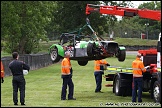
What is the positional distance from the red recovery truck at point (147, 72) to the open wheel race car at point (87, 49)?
101cm

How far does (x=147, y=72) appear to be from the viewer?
59.1 ft

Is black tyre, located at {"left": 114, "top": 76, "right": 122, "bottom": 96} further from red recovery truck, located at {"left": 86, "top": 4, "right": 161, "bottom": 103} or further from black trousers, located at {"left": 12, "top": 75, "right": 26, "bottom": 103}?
black trousers, located at {"left": 12, "top": 75, "right": 26, "bottom": 103}

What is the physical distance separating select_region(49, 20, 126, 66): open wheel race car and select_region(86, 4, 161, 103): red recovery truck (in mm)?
1008

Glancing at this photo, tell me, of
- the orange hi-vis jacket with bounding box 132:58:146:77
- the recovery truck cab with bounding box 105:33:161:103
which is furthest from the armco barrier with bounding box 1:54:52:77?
the orange hi-vis jacket with bounding box 132:58:146:77

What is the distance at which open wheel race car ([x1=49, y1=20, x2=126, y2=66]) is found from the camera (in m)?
18.5

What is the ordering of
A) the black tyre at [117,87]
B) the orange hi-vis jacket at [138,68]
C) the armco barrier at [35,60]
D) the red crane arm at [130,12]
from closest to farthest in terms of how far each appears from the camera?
the red crane arm at [130,12] → the orange hi-vis jacket at [138,68] → the black tyre at [117,87] → the armco barrier at [35,60]

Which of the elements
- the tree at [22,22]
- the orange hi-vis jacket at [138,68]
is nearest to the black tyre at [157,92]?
the orange hi-vis jacket at [138,68]

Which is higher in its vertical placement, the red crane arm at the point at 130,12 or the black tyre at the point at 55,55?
the red crane arm at the point at 130,12

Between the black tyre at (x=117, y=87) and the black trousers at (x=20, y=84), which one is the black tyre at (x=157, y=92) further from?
the black trousers at (x=20, y=84)

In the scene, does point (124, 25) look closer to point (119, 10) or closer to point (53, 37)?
point (53, 37)

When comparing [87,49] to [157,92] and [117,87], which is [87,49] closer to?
Answer: [117,87]

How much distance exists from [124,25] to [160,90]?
10208 cm

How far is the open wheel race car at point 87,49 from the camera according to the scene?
1850cm

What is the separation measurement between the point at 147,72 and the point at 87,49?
2688mm
